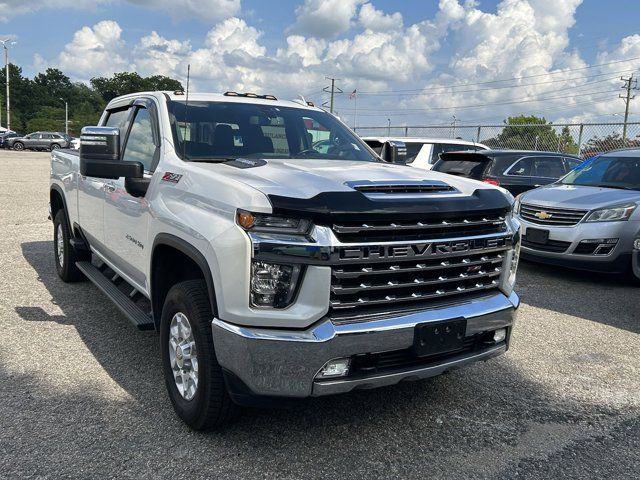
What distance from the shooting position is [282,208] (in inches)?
104

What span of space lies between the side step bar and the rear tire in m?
0.68

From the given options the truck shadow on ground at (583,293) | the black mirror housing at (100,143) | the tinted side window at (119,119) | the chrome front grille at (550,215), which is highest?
the tinted side window at (119,119)

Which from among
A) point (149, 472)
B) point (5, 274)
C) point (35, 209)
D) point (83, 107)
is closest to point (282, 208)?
point (149, 472)

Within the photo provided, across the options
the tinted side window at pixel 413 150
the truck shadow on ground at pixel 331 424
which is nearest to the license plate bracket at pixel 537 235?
the truck shadow on ground at pixel 331 424

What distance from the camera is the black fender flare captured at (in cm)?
282

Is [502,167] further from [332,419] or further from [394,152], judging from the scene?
[332,419]

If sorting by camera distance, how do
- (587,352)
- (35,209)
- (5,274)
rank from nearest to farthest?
(587,352), (5,274), (35,209)

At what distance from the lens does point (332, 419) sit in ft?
11.1

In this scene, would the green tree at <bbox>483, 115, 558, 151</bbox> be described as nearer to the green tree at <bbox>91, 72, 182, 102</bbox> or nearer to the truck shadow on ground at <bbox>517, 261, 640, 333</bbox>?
the truck shadow on ground at <bbox>517, 261, 640, 333</bbox>

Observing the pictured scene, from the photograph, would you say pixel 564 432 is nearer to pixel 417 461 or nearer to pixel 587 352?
pixel 417 461

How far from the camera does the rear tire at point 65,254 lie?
6.04 m

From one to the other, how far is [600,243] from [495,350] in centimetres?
438

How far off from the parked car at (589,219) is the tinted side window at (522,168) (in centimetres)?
140

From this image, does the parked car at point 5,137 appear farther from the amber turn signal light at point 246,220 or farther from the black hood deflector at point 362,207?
the black hood deflector at point 362,207
